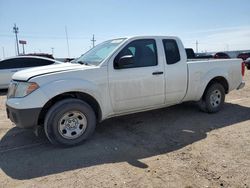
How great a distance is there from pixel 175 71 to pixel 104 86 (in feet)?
5.63

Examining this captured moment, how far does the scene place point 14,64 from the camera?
10.6m

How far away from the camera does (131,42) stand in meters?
4.89

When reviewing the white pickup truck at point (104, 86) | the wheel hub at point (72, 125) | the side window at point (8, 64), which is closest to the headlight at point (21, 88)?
the white pickup truck at point (104, 86)

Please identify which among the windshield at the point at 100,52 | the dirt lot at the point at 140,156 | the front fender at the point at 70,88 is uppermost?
the windshield at the point at 100,52

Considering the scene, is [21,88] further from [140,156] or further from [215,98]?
[215,98]

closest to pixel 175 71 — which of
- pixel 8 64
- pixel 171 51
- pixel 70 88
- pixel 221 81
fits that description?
pixel 171 51

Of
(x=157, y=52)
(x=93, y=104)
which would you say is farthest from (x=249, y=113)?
(x=93, y=104)

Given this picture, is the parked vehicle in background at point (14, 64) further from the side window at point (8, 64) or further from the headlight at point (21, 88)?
the headlight at point (21, 88)

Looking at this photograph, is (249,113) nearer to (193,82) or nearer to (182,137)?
(193,82)

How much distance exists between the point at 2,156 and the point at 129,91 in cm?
245

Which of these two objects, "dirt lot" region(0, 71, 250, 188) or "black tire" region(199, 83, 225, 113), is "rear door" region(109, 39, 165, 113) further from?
"black tire" region(199, 83, 225, 113)

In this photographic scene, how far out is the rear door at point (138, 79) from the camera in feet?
15.1

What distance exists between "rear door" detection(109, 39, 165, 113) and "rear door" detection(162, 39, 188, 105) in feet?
0.63

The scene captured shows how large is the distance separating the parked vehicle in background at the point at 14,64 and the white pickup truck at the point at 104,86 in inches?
237
